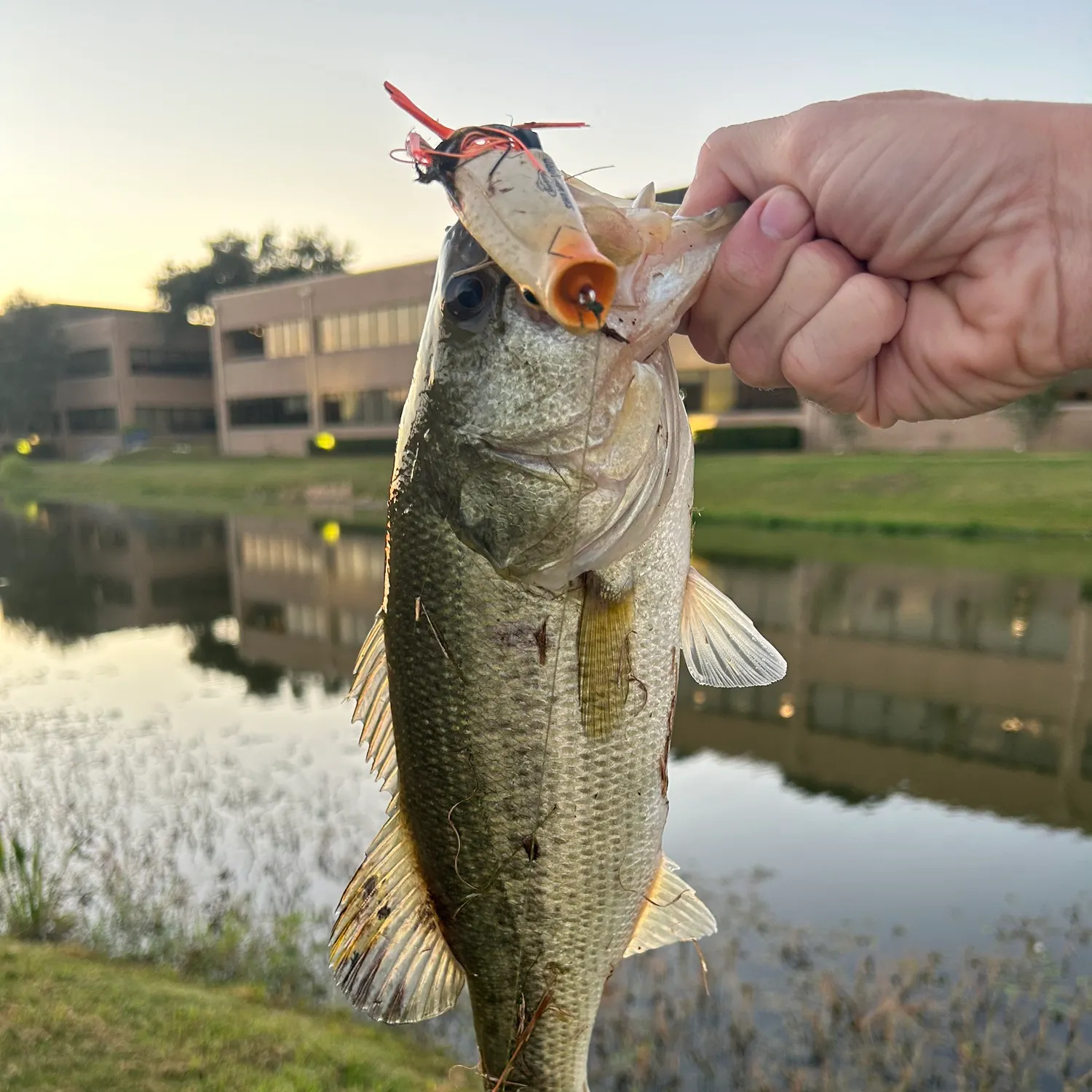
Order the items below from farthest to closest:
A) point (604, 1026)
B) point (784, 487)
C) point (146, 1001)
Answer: point (784, 487) → point (604, 1026) → point (146, 1001)

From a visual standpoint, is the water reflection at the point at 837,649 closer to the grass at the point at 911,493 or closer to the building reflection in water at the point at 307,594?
the building reflection in water at the point at 307,594

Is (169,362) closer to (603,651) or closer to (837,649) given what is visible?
(837,649)

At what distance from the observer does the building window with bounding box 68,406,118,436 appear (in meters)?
59.6

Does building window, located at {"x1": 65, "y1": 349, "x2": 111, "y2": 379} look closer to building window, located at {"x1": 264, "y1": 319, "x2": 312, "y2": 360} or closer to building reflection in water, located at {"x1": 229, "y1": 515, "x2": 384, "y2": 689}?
building window, located at {"x1": 264, "y1": 319, "x2": 312, "y2": 360}

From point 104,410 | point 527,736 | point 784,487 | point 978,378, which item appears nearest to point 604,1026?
point 527,736

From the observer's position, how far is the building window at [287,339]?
46812 mm

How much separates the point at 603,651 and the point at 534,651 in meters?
0.16

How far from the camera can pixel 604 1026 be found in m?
4.71

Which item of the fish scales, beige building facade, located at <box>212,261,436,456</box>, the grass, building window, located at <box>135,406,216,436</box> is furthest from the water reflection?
building window, located at <box>135,406,216,436</box>

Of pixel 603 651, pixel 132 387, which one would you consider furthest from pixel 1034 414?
pixel 132 387

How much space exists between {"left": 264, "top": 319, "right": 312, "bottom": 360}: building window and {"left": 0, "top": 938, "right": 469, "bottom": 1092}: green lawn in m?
45.2

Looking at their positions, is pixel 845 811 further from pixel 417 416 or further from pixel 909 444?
pixel 909 444

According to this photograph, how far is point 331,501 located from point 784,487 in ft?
59.1

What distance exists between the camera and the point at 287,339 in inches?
1891
